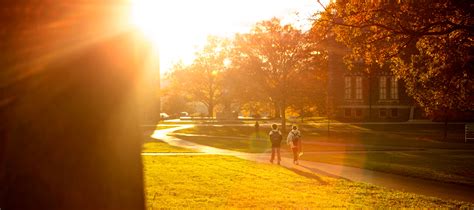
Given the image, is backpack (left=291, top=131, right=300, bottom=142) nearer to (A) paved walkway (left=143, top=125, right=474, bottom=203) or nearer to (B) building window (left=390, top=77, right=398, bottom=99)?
(A) paved walkway (left=143, top=125, right=474, bottom=203)

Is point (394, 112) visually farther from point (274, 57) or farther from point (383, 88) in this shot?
point (274, 57)

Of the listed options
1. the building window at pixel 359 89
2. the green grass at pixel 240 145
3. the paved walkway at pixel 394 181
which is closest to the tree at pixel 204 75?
the building window at pixel 359 89

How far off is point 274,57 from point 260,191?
26.9 meters

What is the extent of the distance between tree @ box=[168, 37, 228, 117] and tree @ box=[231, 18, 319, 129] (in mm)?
20312

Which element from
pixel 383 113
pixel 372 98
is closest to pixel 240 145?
pixel 372 98

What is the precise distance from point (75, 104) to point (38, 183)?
90 cm

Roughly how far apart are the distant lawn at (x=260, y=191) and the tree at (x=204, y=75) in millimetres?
44611

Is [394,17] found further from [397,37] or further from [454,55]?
[454,55]

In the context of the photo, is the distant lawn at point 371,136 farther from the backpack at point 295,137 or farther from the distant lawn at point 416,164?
the backpack at point 295,137

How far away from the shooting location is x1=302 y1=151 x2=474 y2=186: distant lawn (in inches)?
551

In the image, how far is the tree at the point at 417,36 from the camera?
12550 mm

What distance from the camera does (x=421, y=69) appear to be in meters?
17.0

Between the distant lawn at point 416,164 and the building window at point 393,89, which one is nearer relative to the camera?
the distant lawn at point 416,164

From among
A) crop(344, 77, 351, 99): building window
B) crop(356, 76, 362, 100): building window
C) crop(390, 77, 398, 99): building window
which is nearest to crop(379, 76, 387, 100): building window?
crop(390, 77, 398, 99): building window
